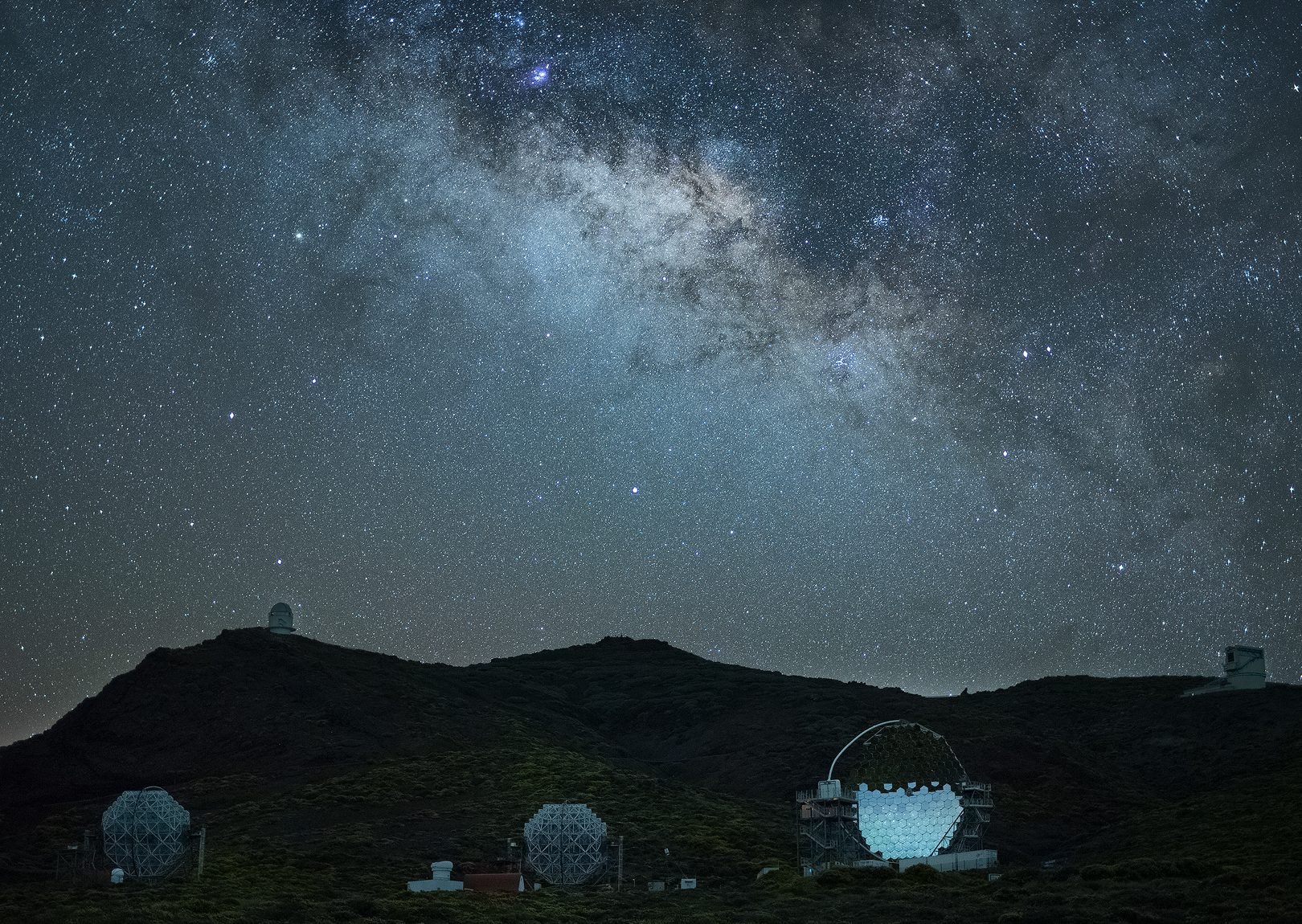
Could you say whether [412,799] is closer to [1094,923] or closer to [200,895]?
[200,895]

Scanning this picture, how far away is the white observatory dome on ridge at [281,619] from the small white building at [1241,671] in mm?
65547

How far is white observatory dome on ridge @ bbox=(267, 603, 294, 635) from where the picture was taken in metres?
96.2

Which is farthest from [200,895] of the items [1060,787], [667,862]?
[1060,787]

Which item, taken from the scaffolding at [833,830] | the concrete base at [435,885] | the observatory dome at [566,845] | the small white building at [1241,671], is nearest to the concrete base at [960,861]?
the scaffolding at [833,830]

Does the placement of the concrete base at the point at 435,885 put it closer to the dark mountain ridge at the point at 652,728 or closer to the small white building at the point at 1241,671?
the dark mountain ridge at the point at 652,728

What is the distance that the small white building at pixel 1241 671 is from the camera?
86.8 m

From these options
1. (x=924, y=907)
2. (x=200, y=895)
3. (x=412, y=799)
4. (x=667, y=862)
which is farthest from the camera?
(x=412, y=799)

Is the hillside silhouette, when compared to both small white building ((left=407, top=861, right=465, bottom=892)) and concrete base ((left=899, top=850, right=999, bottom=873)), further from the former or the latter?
concrete base ((left=899, top=850, right=999, bottom=873))

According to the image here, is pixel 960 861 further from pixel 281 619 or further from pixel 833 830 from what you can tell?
pixel 281 619

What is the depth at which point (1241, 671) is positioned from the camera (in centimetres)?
8731

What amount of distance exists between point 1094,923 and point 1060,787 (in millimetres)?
39385

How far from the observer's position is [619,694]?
11038cm

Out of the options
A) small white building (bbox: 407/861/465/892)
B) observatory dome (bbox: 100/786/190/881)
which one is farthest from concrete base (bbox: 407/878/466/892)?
observatory dome (bbox: 100/786/190/881)

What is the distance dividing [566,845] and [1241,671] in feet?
195
